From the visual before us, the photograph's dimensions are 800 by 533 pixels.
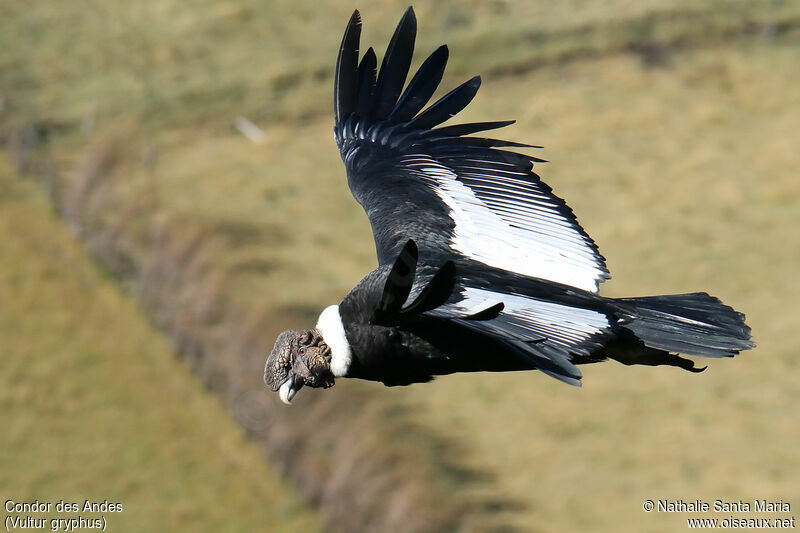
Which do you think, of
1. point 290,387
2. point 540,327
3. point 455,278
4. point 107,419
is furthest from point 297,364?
point 107,419

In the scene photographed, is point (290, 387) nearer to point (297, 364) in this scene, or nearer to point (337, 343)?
point (297, 364)

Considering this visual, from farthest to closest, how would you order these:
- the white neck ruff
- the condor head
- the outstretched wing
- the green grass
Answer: the green grass < the outstretched wing < the condor head < the white neck ruff

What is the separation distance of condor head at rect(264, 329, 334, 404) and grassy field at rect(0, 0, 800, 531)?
1392 cm

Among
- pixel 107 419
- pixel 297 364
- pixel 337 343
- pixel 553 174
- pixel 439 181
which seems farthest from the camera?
pixel 553 174

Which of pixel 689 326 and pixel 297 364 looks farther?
pixel 689 326

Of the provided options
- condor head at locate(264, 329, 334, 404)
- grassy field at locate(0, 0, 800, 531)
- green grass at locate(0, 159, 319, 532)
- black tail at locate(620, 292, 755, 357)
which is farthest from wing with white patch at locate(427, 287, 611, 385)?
green grass at locate(0, 159, 319, 532)

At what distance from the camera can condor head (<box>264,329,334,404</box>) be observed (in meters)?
9.41

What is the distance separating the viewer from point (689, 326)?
9812 mm

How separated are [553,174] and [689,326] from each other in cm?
2511

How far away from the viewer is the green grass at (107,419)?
24922 mm

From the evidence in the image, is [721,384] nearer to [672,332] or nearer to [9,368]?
[9,368]

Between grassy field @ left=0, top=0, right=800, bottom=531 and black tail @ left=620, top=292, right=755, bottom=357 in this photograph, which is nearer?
black tail @ left=620, top=292, right=755, bottom=357

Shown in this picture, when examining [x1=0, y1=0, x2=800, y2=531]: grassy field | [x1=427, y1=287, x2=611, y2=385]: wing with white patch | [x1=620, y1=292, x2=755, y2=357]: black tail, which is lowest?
[x1=427, y1=287, x2=611, y2=385]: wing with white patch

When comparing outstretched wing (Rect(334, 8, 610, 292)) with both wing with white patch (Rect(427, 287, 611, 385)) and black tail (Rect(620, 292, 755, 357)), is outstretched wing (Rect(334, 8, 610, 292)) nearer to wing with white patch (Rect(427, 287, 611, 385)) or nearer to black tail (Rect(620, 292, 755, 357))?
black tail (Rect(620, 292, 755, 357))
